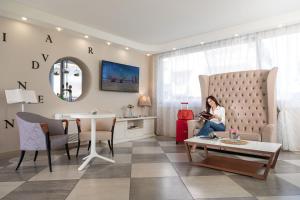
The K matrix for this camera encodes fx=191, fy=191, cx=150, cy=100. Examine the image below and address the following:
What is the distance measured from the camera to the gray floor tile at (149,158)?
10.4ft

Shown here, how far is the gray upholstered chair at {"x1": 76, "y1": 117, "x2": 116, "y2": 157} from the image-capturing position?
11.1 ft

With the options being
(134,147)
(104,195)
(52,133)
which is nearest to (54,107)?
(52,133)

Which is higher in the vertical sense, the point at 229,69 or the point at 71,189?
the point at 229,69

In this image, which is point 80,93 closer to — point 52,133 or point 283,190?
point 52,133

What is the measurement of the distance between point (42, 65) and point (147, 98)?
9.48 ft

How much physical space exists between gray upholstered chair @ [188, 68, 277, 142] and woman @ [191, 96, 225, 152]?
181mm

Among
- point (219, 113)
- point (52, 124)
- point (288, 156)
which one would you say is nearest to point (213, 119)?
point (219, 113)

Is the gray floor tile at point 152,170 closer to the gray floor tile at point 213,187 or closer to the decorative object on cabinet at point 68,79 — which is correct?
the gray floor tile at point 213,187

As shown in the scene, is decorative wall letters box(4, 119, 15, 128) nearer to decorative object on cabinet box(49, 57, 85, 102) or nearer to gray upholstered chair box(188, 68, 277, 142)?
decorative object on cabinet box(49, 57, 85, 102)

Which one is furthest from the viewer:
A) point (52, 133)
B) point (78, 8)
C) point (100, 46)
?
point (100, 46)

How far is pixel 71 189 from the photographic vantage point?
83.4 inches

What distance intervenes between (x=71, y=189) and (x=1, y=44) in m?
2.97

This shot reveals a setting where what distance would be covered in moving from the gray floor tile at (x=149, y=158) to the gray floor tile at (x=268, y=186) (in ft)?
3.93

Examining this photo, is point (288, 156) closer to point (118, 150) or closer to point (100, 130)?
point (118, 150)
